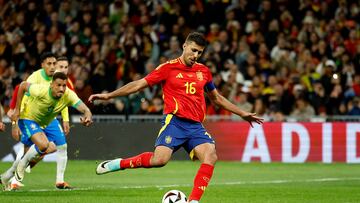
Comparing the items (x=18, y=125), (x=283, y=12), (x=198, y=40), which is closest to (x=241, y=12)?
(x=283, y=12)

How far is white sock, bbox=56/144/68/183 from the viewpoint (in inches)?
628

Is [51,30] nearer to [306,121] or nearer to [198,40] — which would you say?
[306,121]

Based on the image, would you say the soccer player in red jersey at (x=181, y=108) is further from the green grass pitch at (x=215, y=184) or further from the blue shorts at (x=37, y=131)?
the blue shorts at (x=37, y=131)

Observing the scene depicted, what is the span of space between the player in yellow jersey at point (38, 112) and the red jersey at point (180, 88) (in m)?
2.63

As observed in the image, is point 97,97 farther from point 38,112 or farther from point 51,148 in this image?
point 38,112

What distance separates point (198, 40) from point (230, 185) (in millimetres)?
5232

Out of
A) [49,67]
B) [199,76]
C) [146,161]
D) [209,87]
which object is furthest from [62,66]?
[146,161]

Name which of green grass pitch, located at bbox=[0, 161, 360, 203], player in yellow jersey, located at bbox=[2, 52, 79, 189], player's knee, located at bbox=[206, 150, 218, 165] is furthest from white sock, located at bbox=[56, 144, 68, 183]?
player's knee, located at bbox=[206, 150, 218, 165]

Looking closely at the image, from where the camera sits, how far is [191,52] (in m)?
12.8

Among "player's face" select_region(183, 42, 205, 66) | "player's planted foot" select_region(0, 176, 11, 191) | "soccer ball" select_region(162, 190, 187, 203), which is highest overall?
"player's face" select_region(183, 42, 205, 66)

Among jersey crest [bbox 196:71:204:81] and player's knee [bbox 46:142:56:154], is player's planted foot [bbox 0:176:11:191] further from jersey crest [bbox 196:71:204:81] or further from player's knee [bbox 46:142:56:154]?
jersey crest [bbox 196:71:204:81]

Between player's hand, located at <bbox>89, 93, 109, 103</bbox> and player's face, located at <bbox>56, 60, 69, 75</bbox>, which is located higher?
player's hand, located at <bbox>89, 93, 109, 103</bbox>

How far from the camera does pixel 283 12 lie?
2748 cm

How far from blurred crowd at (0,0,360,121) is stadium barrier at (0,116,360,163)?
0.54 metres
